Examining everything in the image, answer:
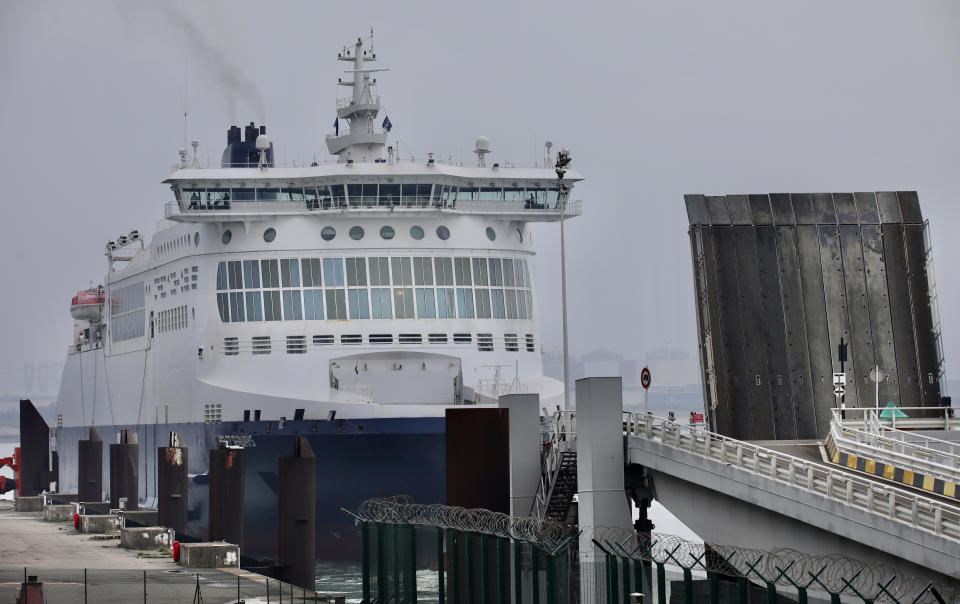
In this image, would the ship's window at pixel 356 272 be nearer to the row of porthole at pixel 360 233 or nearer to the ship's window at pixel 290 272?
the row of porthole at pixel 360 233

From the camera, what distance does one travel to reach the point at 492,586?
69.3 ft

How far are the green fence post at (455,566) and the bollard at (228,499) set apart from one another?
16555 millimetres

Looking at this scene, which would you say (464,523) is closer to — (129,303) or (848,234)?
(848,234)

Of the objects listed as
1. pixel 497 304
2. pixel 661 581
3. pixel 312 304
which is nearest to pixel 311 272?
pixel 312 304

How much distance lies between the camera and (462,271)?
47344mm

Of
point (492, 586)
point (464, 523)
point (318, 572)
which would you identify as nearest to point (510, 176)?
point (318, 572)

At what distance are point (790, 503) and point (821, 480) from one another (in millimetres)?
561

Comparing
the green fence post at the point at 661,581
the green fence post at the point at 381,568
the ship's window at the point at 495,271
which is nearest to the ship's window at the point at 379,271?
the ship's window at the point at 495,271

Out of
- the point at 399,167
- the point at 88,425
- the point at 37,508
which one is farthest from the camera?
the point at 88,425

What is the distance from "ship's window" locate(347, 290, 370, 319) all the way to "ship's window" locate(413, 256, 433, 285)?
1669 mm

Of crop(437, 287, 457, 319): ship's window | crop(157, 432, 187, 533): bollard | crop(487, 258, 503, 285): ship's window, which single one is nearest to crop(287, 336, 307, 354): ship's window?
crop(437, 287, 457, 319): ship's window

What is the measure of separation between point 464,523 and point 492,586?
297cm

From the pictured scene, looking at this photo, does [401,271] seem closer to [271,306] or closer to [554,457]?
[271,306]

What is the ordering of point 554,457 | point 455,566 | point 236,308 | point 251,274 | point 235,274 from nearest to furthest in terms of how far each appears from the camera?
1. point 455,566
2. point 554,457
3. point 251,274
4. point 236,308
5. point 235,274
